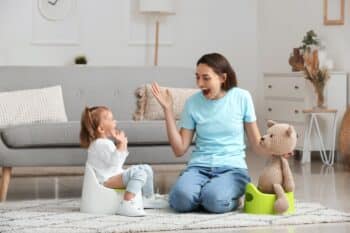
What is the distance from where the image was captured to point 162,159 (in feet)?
16.6

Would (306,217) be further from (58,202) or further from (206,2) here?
(206,2)

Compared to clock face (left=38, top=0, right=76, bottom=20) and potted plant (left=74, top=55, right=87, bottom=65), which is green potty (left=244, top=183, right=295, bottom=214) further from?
clock face (left=38, top=0, right=76, bottom=20)

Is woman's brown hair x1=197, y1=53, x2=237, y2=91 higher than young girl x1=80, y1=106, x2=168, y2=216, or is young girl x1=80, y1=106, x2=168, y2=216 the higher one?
woman's brown hair x1=197, y1=53, x2=237, y2=91

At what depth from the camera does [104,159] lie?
13.9 feet

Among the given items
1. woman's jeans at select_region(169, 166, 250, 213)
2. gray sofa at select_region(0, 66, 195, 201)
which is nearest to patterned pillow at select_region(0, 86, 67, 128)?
gray sofa at select_region(0, 66, 195, 201)

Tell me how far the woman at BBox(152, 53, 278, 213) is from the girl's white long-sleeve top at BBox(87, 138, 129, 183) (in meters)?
0.31

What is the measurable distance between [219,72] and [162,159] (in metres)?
0.93

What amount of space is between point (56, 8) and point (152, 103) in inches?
110

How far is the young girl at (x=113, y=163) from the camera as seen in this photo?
410 cm

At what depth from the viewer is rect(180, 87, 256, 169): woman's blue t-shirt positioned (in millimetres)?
4332

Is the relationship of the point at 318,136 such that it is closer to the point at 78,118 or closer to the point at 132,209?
the point at 78,118

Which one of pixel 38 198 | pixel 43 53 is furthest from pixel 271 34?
pixel 38 198

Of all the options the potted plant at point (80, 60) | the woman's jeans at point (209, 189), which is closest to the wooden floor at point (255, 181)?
the woman's jeans at point (209, 189)

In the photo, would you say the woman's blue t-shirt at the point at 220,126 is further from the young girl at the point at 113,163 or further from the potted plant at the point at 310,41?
the potted plant at the point at 310,41
